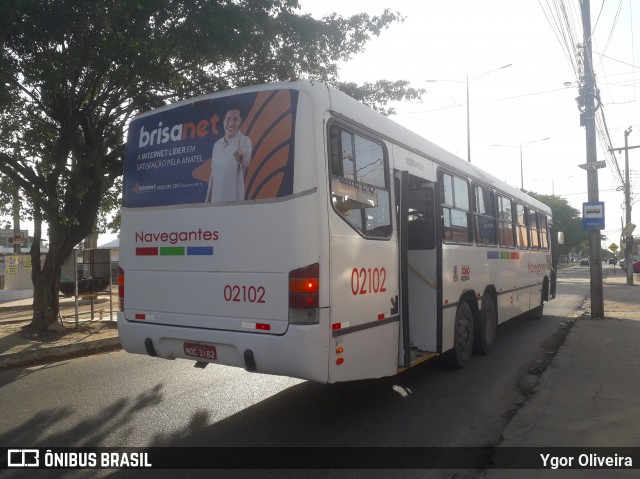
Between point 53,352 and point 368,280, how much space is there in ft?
20.5

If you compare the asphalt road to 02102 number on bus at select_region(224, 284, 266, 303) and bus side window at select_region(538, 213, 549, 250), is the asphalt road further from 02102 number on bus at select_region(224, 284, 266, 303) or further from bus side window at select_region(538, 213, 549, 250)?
bus side window at select_region(538, 213, 549, 250)

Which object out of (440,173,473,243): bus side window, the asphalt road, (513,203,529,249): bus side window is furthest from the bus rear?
(513,203,529,249): bus side window

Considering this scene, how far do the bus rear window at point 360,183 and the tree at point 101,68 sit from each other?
528 centimetres

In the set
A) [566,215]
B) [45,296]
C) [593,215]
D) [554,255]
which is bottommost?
[45,296]

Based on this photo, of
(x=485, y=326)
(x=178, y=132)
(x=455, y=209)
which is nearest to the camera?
(x=178, y=132)

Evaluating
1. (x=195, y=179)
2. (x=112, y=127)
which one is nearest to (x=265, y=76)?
(x=112, y=127)

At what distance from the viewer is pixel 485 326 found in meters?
9.00

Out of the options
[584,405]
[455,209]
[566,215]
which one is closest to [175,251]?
[455,209]

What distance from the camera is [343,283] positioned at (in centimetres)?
508

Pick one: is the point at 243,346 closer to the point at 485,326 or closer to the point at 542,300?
the point at 485,326

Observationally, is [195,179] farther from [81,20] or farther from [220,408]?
[81,20]

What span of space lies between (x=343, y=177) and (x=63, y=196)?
807cm

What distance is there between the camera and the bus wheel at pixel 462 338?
7762 millimetres

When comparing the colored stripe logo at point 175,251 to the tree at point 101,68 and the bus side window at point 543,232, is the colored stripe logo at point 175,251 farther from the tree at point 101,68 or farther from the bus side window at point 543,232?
the bus side window at point 543,232
